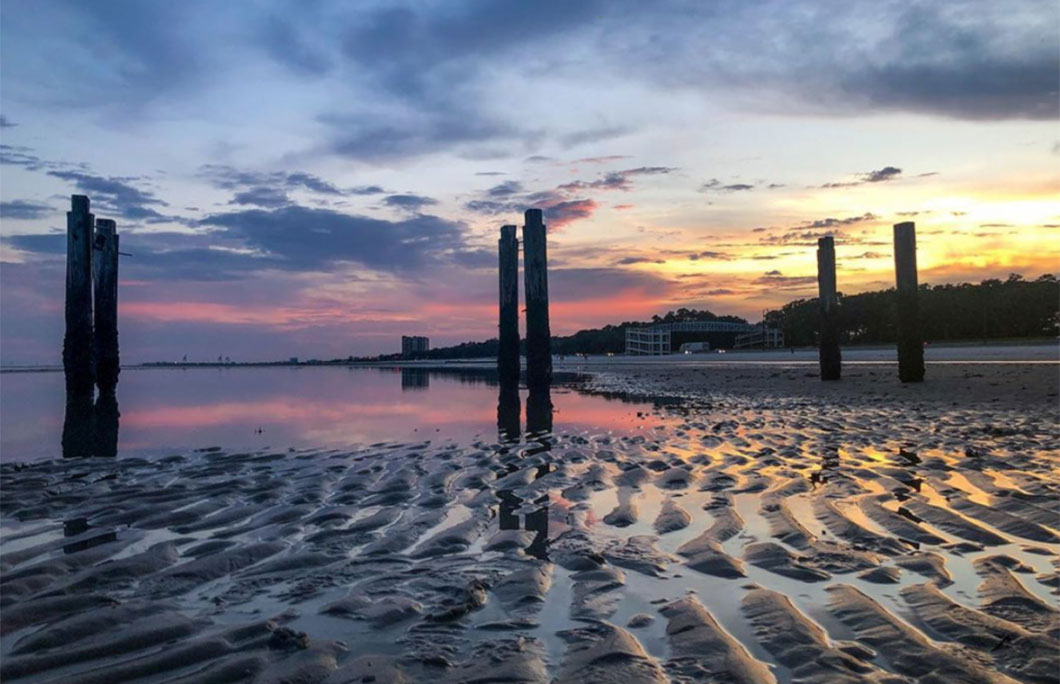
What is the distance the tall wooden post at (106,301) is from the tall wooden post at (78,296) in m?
1.56

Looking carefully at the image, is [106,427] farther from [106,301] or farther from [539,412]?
[106,301]

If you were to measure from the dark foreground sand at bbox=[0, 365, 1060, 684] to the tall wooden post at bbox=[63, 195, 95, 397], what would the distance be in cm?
1307

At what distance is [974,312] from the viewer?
157 feet

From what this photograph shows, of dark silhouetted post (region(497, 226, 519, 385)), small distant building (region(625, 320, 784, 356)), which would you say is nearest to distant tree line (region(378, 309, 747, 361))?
small distant building (region(625, 320, 784, 356))

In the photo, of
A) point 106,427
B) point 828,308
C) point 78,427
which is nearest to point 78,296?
point 78,427

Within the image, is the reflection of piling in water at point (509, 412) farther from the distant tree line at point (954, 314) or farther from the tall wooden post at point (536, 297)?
the distant tree line at point (954, 314)

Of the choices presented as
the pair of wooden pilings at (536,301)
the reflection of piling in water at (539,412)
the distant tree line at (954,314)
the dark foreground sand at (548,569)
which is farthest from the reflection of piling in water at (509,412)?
the distant tree line at (954,314)

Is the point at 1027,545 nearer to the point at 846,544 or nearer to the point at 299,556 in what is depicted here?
the point at 846,544

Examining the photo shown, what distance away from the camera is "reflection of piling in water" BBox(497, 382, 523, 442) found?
434 inches

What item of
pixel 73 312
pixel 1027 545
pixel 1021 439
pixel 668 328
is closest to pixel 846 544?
pixel 1027 545

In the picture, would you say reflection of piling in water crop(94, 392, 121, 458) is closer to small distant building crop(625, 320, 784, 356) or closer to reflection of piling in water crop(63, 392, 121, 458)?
reflection of piling in water crop(63, 392, 121, 458)

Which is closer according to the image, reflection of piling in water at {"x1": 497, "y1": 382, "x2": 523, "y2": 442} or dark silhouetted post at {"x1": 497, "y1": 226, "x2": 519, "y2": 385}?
reflection of piling in water at {"x1": 497, "y1": 382, "x2": 523, "y2": 442}

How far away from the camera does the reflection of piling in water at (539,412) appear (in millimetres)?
11547

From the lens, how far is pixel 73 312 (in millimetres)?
19219
